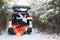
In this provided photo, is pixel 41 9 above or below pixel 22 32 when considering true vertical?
above

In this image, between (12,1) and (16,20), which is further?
(12,1)

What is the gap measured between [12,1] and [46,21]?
5.94 meters

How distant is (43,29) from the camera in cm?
1530

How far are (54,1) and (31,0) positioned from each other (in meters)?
5.55

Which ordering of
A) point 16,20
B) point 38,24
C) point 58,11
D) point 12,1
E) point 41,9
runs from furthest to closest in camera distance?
point 12,1 < point 38,24 < point 41,9 < point 16,20 < point 58,11

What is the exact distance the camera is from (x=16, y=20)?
14234mm

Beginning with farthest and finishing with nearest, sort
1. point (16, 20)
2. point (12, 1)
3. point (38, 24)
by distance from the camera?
point (12, 1) < point (38, 24) < point (16, 20)

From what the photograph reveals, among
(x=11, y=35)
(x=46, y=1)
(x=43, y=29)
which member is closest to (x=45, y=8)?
(x=46, y=1)

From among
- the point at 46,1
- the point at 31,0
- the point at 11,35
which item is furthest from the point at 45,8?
the point at 31,0

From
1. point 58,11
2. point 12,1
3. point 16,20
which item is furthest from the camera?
point 12,1

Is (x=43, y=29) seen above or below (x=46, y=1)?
below

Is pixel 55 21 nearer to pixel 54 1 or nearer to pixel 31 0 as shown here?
pixel 54 1

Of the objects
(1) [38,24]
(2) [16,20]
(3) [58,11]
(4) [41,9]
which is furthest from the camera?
(1) [38,24]

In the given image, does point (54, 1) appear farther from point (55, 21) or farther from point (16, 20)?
point (16, 20)
